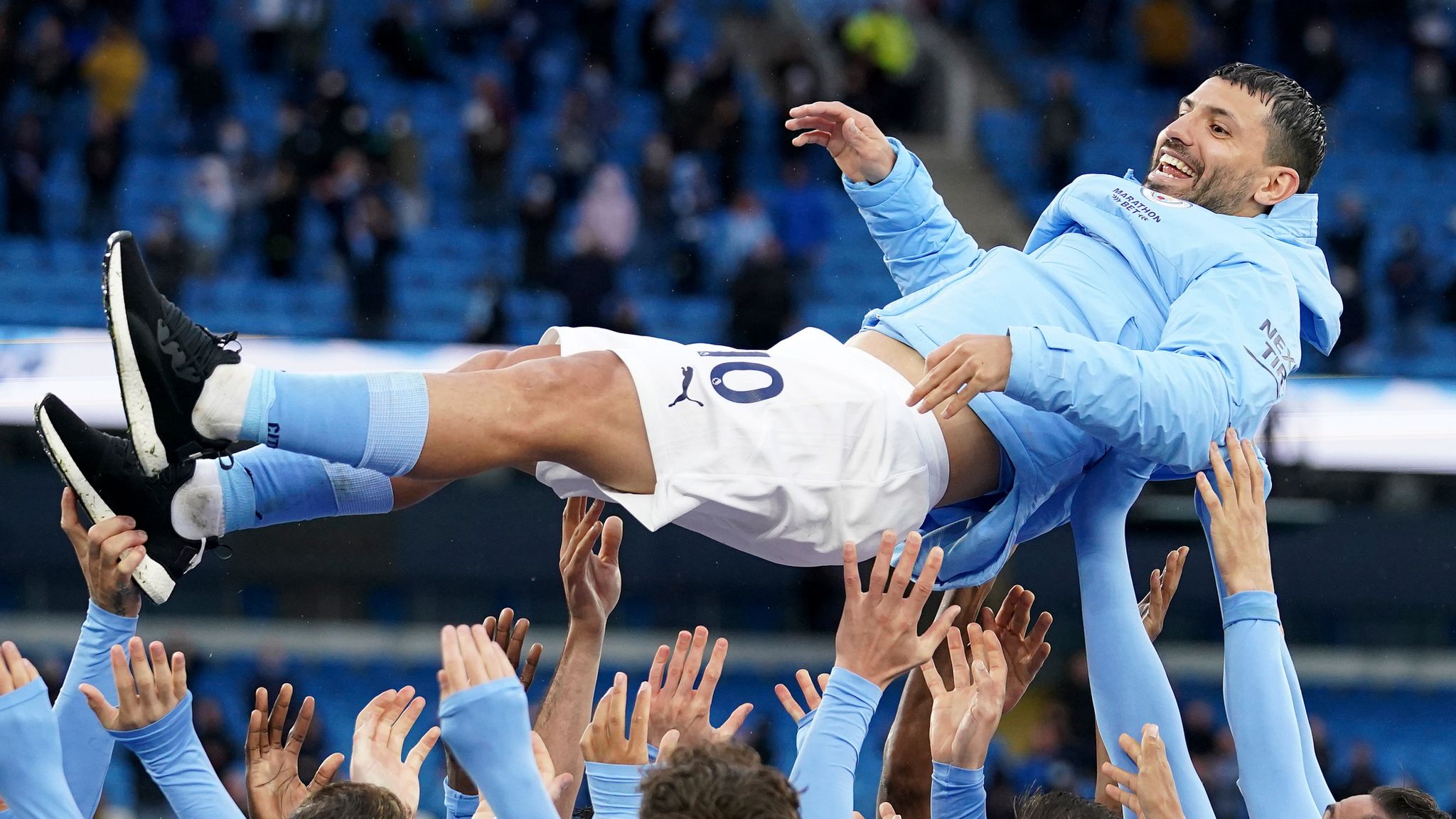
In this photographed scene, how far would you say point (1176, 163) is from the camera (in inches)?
143

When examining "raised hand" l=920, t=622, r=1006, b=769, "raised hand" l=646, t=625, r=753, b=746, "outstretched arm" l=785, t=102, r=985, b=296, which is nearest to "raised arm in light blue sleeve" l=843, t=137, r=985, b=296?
"outstretched arm" l=785, t=102, r=985, b=296

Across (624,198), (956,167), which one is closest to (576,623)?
(624,198)

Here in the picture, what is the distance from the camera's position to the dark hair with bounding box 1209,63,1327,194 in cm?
361

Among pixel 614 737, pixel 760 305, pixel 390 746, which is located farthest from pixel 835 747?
pixel 760 305

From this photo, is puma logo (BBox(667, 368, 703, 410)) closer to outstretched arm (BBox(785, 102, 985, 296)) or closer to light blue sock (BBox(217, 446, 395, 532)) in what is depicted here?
light blue sock (BBox(217, 446, 395, 532))

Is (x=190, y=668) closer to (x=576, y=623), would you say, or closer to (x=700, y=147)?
(x=700, y=147)

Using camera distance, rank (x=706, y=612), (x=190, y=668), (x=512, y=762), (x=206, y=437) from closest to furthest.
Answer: (x=512, y=762) → (x=206, y=437) → (x=190, y=668) → (x=706, y=612)

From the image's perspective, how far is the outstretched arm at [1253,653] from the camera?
2.90 m

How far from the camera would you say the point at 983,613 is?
3.33 meters

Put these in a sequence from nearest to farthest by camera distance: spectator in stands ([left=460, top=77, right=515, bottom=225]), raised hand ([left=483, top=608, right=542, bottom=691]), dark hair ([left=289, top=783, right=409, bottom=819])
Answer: dark hair ([left=289, top=783, right=409, bottom=819])
raised hand ([left=483, top=608, right=542, bottom=691])
spectator in stands ([left=460, top=77, right=515, bottom=225])

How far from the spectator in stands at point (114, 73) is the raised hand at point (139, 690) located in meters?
8.01

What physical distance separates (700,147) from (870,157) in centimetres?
668

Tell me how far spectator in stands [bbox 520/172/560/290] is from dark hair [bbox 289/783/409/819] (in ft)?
22.5

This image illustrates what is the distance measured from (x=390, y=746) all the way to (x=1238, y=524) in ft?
5.09
